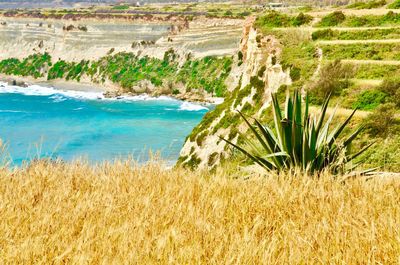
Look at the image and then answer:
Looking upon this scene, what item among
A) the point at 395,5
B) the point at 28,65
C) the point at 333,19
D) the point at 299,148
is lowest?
the point at 28,65

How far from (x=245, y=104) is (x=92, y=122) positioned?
4690 cm

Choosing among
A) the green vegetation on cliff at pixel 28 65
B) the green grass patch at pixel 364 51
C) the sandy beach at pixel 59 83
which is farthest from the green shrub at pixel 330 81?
the green vegetation on cliff at pixel 28 65

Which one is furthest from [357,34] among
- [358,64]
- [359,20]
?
[358,64]

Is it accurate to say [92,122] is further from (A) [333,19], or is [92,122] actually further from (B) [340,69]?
(B) [340,69]

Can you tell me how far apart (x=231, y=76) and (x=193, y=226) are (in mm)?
81791

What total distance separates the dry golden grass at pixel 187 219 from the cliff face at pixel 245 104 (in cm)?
2199

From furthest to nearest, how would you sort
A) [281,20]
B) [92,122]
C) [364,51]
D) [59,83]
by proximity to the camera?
[59,83] < [92,122] < [281,20] < [364,51]

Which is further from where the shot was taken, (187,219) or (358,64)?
(358,64)

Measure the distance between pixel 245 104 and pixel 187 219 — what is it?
30.0 meters

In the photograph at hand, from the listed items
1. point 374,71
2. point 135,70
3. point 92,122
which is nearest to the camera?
point 374,71

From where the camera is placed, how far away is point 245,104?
34406 millimetres

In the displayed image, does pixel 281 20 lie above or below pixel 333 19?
below

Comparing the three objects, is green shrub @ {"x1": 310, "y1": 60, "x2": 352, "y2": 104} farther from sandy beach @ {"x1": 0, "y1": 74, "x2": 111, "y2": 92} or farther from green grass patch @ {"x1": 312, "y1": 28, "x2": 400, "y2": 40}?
sandy beach @ {"x1": 0, "y1": 74, "x2": 111, "y2": 92}

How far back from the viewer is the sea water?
6234 centimetres
